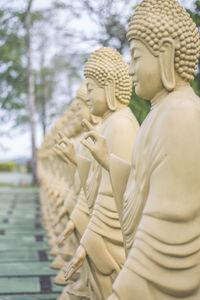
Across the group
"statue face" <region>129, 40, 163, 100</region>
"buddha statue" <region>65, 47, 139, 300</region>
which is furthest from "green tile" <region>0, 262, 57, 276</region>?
"statue face" <region>129, 40, 163, 100</region>

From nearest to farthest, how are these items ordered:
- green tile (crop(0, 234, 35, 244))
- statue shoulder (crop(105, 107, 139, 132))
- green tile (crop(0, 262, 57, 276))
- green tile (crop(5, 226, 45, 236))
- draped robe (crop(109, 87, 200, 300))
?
draped robe (crop(109, 87, 200, 300)) → statue shoulder (crop(105, 107, 139, 132)) → green tile (crop(0, 262, 57, 276)) → green tile (crop(0, 234, 35, 244)) → green tile (crop(5, 226, 45, 236))

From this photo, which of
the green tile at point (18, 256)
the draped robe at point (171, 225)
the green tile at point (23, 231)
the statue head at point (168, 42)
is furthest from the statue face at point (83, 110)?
the green tile at point (23, 231)

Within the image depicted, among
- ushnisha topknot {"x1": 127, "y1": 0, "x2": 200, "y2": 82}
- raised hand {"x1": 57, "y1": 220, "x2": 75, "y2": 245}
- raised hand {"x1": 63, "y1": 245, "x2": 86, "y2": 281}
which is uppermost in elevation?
ushnisha topknot {"x1": 127, "y1": 0, "x2": 200, "y2": 82}

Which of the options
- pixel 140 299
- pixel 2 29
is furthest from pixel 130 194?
pixel 2 29

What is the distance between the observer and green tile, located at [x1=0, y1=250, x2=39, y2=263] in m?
7.24

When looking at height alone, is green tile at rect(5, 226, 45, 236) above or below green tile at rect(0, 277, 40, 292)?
below

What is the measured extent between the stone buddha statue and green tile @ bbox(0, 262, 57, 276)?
4195mm

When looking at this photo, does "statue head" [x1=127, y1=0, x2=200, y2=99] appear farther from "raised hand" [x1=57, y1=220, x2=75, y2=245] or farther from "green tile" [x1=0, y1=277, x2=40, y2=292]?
"green tile" [x1=0, y1=277, x2=40, y2=292]

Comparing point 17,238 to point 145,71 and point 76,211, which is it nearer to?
point 76,211

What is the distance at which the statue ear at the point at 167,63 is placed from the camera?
2564mm

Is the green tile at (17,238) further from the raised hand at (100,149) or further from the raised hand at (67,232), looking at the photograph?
the raised hand at (100,149)

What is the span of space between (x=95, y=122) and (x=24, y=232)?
4962 millimetres

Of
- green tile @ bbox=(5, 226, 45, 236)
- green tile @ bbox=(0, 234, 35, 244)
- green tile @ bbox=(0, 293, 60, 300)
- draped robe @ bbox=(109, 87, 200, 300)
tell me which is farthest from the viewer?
green tile @ bbox=(5, 226, 45, 236)

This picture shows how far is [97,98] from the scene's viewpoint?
4109mm
